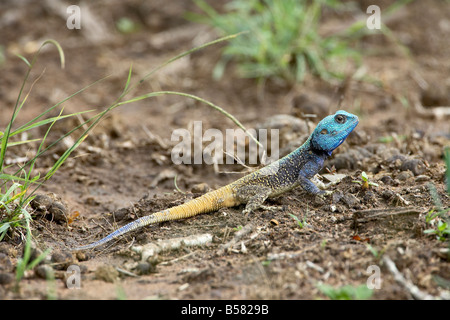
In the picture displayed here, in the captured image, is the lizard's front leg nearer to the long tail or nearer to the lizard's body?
the lizard's body

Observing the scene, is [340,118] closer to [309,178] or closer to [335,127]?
[335,127]

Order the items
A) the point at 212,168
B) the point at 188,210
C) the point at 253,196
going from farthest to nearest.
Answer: the point at 212,168 < the point at 253,196 < the point at 188,210

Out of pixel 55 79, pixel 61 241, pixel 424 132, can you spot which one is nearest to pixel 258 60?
pixel 424 132

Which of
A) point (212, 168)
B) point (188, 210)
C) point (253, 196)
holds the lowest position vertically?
point (188, 210)

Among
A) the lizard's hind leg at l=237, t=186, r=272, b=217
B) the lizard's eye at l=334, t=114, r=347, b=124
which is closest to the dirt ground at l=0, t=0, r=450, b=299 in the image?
the lizard's hind leg at l=237, t=186, r=272, b=217

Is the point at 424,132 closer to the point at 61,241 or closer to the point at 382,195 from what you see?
the point at 382,195

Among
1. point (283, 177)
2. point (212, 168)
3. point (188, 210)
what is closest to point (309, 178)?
point (283, 177)
